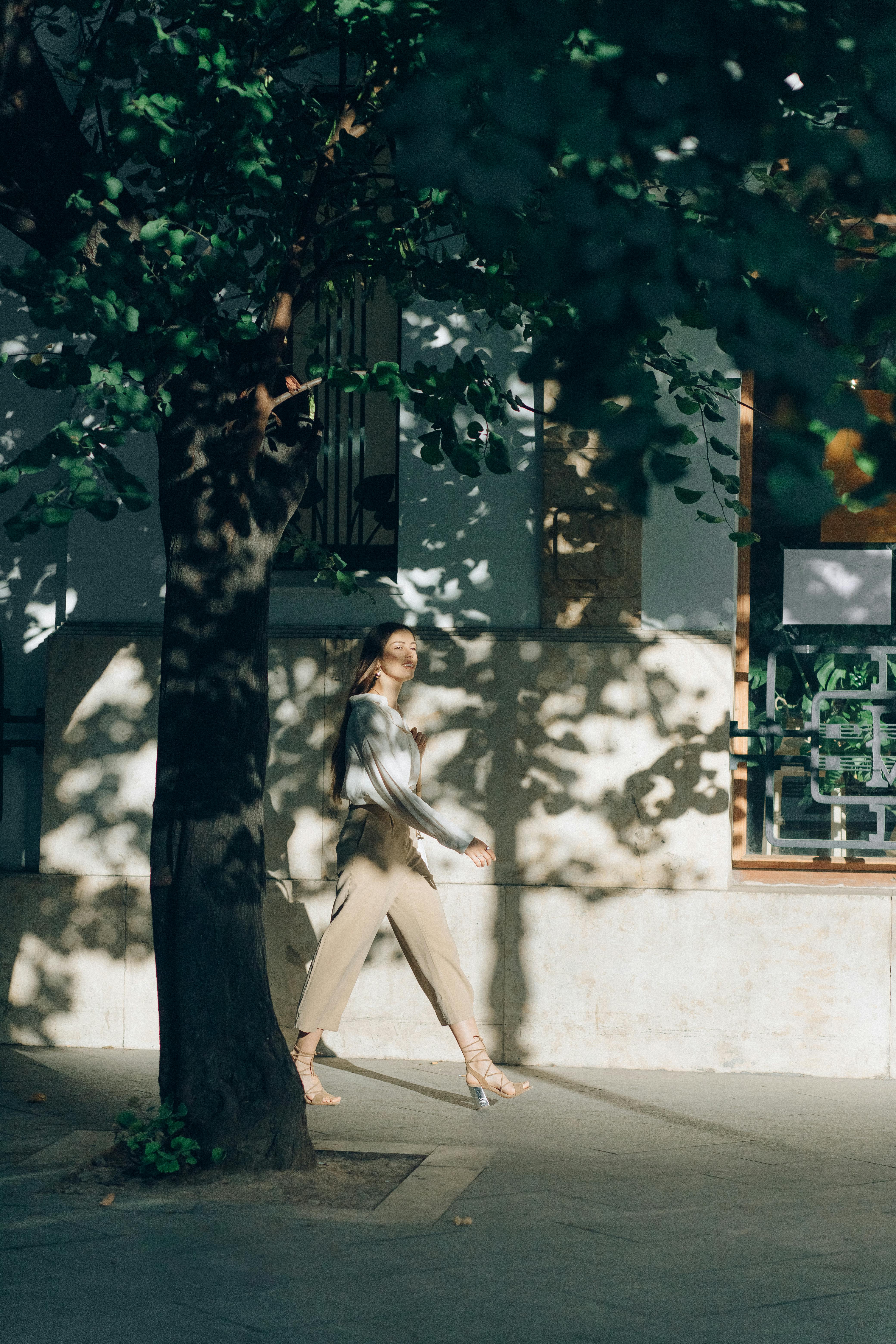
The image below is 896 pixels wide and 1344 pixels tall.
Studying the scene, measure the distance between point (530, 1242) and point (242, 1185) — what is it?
1.16 metres

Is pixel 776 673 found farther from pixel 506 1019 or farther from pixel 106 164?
pixel 106 164

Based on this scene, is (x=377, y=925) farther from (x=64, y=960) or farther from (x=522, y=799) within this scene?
(x=64, y=960)

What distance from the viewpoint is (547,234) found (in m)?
3.00

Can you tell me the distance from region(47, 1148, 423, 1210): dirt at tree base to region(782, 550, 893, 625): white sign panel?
3.87 metres

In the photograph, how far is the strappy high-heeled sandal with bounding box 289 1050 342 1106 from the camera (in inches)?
283

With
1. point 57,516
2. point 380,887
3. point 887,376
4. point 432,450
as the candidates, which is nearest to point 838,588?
point 380,887

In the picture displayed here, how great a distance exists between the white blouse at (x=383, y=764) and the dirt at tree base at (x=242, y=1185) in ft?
4.80

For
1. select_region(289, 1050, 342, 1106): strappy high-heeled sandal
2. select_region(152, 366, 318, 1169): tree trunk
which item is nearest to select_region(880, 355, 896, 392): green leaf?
select_region(152, 366, 318, 1169): tree trunk

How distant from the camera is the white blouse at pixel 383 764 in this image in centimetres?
689

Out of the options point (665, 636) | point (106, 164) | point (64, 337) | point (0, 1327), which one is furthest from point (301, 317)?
point (0, 1327)

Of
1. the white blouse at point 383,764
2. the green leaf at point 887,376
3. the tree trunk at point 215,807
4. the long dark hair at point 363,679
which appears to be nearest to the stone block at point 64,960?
the long dark hair at point 363,679

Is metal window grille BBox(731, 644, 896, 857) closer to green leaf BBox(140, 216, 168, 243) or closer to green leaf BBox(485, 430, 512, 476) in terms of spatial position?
green leaf BBox(485, 430, 512, 476)

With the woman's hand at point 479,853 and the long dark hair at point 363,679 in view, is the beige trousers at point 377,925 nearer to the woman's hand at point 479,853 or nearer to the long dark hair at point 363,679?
the long dark hair at point 363,679

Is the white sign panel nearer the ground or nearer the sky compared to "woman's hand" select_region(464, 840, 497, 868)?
nearer the sky
